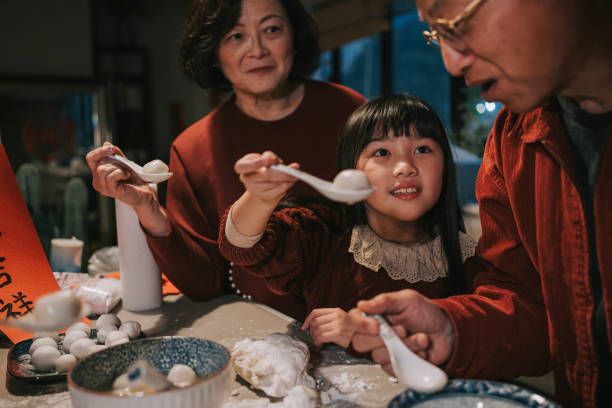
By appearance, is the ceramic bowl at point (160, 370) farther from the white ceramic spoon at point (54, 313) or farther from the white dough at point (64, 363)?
the white dough at point (64, 363)

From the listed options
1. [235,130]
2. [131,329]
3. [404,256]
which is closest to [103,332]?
[131,329]

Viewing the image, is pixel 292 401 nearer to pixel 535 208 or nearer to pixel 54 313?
pixel 54 313

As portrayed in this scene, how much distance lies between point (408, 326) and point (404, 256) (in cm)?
45

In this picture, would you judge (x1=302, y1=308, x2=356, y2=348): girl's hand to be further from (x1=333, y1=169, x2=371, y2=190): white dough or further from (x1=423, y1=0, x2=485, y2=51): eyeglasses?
(x1=423, y1=0, x2=485, y2=51): eyeglasses

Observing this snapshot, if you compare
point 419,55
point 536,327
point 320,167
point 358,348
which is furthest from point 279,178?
point 419,55

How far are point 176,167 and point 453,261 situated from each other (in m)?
0.96

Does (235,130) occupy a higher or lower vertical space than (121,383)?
higher

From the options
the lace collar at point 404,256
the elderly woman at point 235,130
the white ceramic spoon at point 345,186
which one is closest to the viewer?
the white ceramic spoon at point 345,186

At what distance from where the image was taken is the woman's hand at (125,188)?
1308mm

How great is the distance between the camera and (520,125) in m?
0.99

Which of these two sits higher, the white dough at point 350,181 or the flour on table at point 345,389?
the white dough at point 350,181

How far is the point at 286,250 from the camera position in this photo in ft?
4.08

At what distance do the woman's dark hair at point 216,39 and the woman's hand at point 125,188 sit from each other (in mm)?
545

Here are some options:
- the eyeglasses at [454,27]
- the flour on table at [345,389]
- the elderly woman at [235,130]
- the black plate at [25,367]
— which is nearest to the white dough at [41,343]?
the black plate at [25,367]
